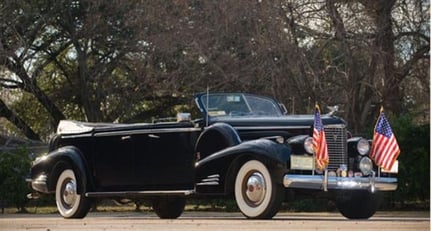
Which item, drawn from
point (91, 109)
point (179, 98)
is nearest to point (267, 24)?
point (179, 98)

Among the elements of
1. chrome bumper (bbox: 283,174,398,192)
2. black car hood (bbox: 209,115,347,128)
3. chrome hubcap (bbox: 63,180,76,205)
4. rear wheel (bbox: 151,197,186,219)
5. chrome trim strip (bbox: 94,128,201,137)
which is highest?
black car hood (bbox: 209,115,347,128)

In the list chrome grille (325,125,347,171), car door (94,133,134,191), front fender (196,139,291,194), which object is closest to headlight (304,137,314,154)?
front fender (196,139,291,194)

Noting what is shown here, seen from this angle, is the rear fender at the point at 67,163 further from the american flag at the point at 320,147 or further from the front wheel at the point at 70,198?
the american flag at the point at 320,147

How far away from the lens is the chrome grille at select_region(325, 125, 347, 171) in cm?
1225

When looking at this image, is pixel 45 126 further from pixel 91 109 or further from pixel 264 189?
pixel 264 189

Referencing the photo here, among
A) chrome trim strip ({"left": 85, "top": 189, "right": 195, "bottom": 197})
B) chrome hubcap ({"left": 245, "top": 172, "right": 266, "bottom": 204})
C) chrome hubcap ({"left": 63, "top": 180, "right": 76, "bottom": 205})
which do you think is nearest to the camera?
chrome hubcap ({"left": 245, "top": 172, "right": 266, "bottom": 204})

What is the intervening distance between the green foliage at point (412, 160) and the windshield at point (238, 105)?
498 cm

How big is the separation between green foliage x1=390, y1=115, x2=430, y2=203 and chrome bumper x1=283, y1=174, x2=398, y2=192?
583 cm

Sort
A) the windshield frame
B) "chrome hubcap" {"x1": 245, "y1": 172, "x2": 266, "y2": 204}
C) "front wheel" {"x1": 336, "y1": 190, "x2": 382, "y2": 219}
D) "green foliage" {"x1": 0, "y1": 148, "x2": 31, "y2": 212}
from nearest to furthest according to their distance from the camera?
"chrome hubcap" {"x1": 245, "y1": 172, "x2": 266, "y2": 204} < "front wheel" {"x1": 336, "y1": 190, "x2": 382, "y2": 219} < the windshield frame < "green foliage" {"x1": 0, "y1": 148, "x2": 31, "y2": 212}

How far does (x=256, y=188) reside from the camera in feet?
38.6

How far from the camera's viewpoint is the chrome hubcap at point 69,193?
→ 1398 centimetres

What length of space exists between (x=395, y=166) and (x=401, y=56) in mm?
9541

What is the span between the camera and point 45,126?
3038 centimetres

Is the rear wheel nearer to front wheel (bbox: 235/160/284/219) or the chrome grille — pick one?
front wheel (bbox: 235/160/284/219)
